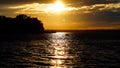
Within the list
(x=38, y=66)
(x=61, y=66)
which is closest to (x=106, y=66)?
(x=61, y=66)

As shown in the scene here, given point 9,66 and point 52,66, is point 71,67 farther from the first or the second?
point 9,66

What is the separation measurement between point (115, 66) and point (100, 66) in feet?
8.43

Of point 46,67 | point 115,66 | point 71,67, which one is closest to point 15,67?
point 46,67

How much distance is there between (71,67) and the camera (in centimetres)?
5138

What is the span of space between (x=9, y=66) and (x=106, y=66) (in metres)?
16.6

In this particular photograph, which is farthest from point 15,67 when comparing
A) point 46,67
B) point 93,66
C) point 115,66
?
point 115,66

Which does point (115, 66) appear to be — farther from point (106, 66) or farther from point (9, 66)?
point (9, 66)

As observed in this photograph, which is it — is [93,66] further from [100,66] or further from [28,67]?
[28,67]

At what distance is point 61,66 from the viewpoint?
52688 millimetres

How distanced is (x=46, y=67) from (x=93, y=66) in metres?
8.15

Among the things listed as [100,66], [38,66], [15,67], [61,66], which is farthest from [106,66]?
[15,67]

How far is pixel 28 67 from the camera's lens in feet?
166

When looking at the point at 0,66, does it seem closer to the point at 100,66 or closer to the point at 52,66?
the point at 52,66

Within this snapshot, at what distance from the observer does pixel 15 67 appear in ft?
165
